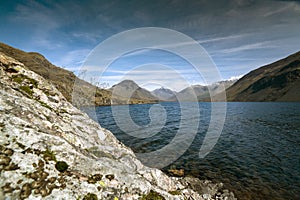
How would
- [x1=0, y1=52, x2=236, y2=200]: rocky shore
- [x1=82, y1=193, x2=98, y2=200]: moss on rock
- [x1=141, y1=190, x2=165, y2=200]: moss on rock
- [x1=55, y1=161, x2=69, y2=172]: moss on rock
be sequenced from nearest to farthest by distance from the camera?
[x1=0, y1=52, x2=236, y2=200]: rocky shore, [x1=82, y1=193, x2=98, y2=200]: moss on rock, [x1=55, y1=161, x2=69, y2=172]: moss on rock, [x1=141, y1=190, x2=165, y2=200]: moss on rock

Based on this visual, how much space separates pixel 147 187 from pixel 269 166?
2188 cm

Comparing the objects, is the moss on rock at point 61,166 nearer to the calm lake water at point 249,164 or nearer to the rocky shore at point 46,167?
the rocky shore at point 46,167

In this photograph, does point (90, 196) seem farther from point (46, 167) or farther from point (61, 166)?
point (46, 167)

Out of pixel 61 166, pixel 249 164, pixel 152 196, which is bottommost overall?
pixel 249 164

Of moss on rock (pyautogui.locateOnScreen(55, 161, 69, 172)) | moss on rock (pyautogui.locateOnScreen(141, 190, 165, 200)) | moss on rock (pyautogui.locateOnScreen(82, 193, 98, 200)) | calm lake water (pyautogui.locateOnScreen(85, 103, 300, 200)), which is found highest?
moss on rock (pyautogui.locateOnScreen(55, 161, 69, 172))

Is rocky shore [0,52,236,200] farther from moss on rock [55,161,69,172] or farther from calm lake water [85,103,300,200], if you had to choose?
calm lake water [85,103,300,200]

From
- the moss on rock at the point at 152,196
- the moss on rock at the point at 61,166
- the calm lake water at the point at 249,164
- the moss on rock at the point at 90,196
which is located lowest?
the calm lake water at the point at 249,164

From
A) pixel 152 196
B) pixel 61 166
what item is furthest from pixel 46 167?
pixel 152 196

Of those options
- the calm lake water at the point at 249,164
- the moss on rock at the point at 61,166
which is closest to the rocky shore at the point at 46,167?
the moss on rock at the point at 61,166

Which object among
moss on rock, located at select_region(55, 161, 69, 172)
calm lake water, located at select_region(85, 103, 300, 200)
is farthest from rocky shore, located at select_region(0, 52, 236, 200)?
calm lake water, located at select_region(85, 103, 300, 200)

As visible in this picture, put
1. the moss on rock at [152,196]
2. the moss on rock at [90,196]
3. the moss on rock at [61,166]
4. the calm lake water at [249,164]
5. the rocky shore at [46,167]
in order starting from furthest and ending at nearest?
the calm lake water at [249,164] < the moss on rock at [152,196] < the moss on rock at [61,166] < the moss on rock at [90,196] < the rocky shore at [46,167]

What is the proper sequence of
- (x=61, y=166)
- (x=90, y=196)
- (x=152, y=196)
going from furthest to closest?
1. (x=152, y=196)
2. (x=61, y=166)
3. (x=90, y=196)

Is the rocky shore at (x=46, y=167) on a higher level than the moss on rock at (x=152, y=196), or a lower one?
higher

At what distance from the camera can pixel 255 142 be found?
32000mm
